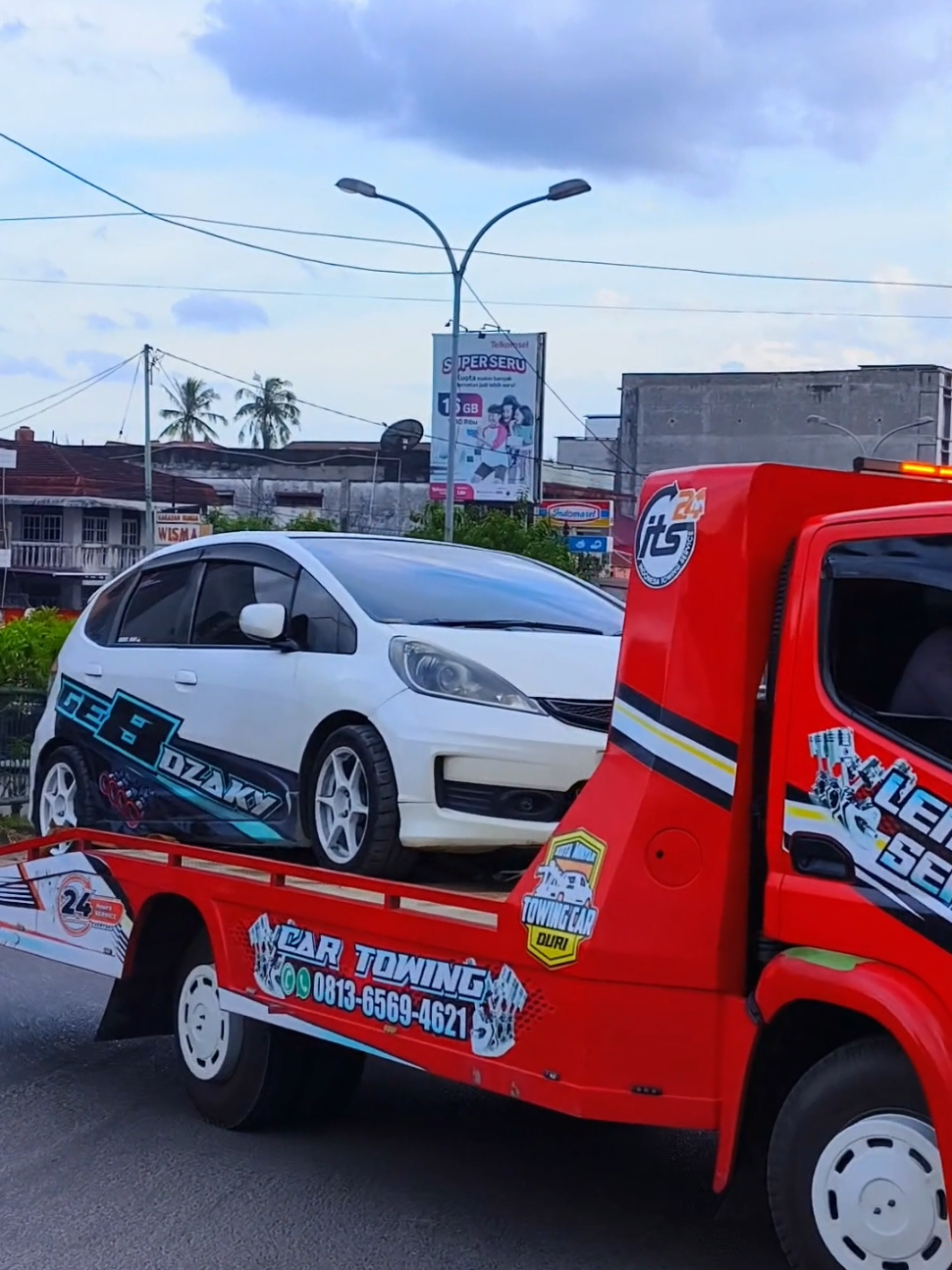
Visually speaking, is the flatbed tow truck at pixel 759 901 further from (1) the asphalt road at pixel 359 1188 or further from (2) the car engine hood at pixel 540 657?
(2) the car engine hood at pixel 540 657

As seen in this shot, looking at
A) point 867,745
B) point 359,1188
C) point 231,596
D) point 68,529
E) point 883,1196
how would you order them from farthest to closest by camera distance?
point 68,529 → point 231,596 → point 359,1188 → point 867,745 → point 883,1196

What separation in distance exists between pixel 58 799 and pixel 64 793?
8 centimetres

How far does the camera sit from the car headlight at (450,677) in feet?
19.4

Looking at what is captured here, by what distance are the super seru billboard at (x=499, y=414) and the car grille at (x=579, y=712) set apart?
41.7m

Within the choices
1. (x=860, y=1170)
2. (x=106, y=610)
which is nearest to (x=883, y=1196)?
(x=860, y=1170)

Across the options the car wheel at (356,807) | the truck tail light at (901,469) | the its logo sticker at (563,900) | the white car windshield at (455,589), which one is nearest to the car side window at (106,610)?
the white car windshield at (455,589)

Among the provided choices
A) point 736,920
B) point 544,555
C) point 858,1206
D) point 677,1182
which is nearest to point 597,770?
point 736,920

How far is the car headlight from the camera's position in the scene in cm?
592

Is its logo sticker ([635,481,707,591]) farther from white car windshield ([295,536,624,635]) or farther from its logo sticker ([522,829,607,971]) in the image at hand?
white car windshield ([295,536,624,635])

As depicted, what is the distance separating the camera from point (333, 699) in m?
6.26

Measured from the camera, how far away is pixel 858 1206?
13.0ft

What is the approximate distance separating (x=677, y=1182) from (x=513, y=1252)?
103 cm

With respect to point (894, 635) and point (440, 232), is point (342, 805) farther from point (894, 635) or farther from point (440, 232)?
point (440, 232)

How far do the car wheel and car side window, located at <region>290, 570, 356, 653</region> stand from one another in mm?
395
